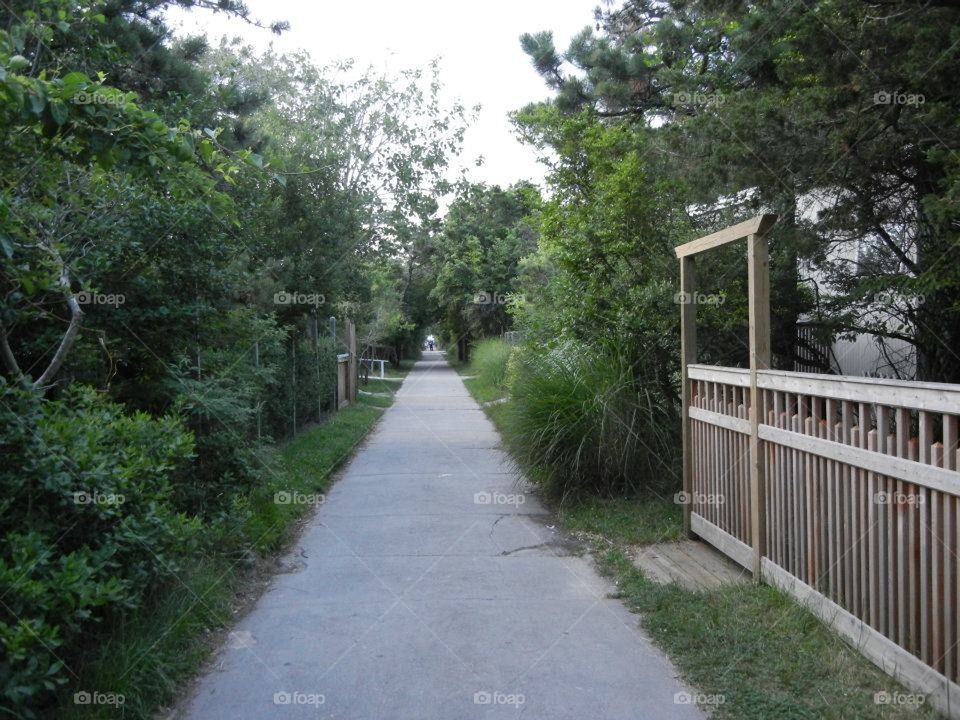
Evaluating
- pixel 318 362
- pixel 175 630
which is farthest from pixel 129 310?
pixel 318 362

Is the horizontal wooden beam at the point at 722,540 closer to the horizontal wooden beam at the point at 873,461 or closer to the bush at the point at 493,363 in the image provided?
the horizontal wooden beam at the point at 873,461

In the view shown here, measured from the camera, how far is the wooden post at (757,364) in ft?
19.1

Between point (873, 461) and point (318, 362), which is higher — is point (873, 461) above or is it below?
below

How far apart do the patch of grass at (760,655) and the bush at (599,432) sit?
2695 mm

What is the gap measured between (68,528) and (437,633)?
227 centimetres

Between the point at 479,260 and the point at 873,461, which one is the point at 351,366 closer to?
the point at 873,461

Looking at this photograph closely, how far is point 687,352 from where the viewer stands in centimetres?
748

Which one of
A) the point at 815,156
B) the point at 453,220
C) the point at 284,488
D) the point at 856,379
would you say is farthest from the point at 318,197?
the point at 453,220

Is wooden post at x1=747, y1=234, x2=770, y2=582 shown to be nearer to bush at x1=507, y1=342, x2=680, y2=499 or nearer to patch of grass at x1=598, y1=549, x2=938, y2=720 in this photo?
patch of grass at x1=598, y1=549, x2=938, y2=720

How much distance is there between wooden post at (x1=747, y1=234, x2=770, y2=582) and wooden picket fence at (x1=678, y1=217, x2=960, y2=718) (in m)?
0.01

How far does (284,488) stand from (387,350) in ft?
118

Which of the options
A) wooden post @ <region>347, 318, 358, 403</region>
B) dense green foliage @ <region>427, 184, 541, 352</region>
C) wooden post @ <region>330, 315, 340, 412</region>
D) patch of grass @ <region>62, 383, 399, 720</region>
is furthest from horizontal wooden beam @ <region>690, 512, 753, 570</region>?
dense green foliage @ <region>427, 184, 541, 352</region>

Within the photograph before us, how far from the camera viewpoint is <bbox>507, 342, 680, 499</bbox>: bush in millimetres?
A: 8523

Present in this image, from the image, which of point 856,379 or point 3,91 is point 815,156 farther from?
point 3,91
